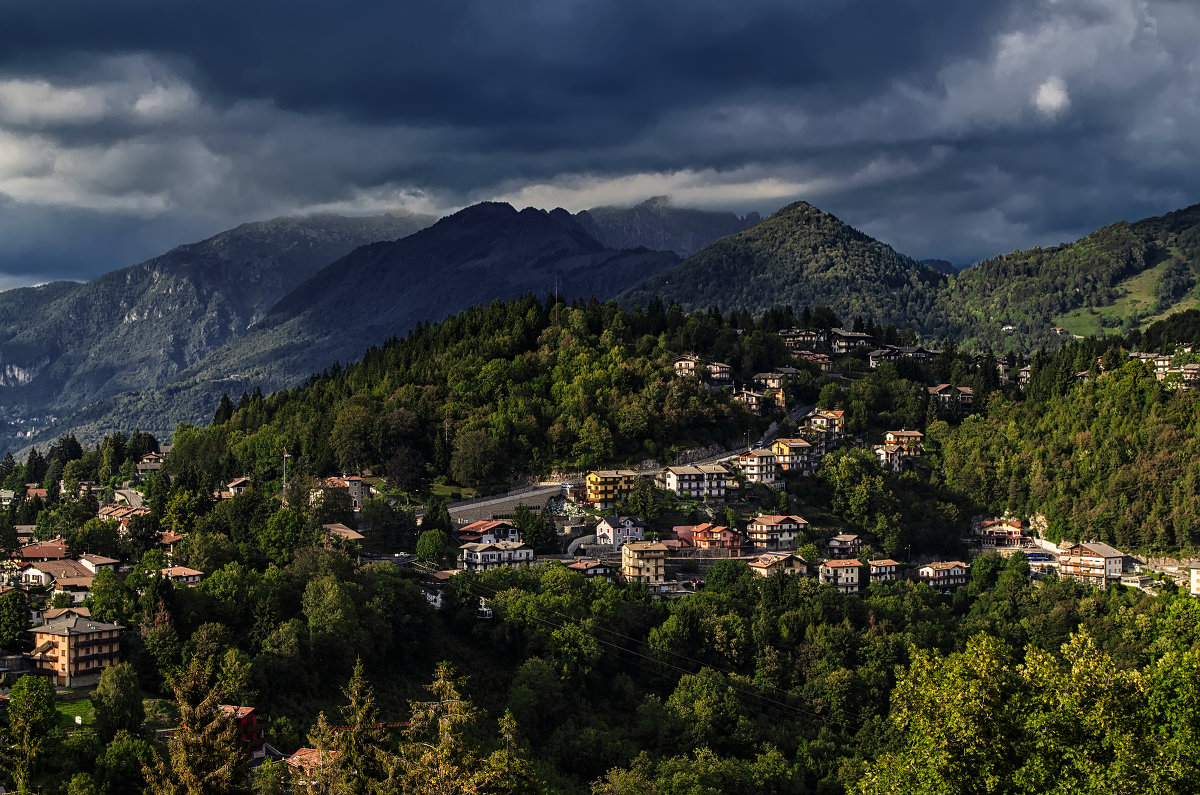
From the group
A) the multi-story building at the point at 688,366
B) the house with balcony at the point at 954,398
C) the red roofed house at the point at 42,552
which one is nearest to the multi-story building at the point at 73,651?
the red roofed house at the point at 42,552

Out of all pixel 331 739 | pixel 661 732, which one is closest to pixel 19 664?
pixel 331 739

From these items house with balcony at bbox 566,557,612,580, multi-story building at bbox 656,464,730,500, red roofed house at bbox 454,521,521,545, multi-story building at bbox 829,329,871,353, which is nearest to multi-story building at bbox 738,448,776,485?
multi-story building at bbox 656,464,730,500

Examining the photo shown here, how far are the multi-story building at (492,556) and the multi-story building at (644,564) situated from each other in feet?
18.0

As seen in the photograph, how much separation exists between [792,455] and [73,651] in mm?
56186

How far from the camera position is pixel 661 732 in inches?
2159

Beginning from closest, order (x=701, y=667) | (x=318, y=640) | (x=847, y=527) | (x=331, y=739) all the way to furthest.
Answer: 1. (x=331, y=739)
2. (x=318, y=640)
3. (x=701, y=667)
4. (x=847, y=527)

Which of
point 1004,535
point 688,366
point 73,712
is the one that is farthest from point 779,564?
point 73,712

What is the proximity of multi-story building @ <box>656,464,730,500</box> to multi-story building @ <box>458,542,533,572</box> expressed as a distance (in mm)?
16003

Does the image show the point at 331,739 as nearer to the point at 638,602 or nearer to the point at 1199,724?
the point at 1199,724

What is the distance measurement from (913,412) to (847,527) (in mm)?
24816

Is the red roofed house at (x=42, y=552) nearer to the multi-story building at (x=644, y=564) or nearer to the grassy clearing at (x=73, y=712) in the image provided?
the grassy clearing at (x=73, y=712)

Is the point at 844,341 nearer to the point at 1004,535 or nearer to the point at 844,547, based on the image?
the point at 1004,535

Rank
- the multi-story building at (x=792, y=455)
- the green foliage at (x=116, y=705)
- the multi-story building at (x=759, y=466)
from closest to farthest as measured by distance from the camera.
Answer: the green foliage at (x=116, y=705) < the multi-story building at (x=759, y=466) < the multi-story building at (x=792, y=455)

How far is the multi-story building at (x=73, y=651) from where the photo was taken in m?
46.6
